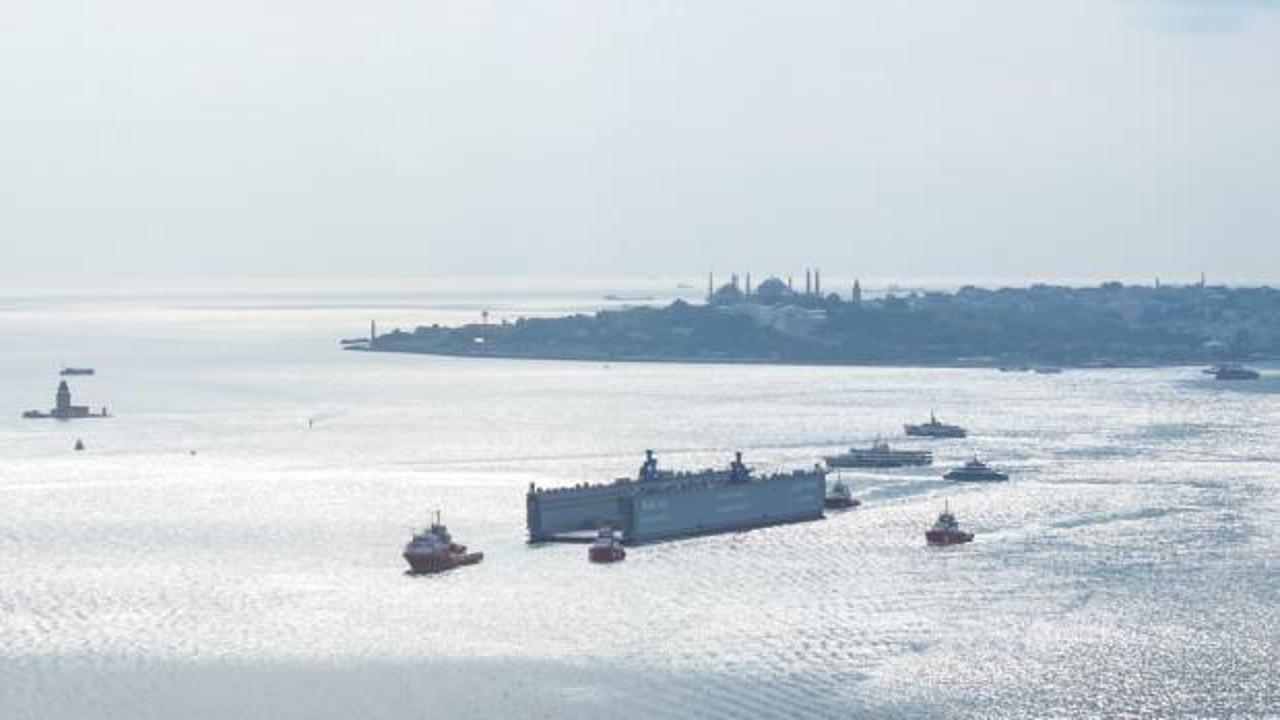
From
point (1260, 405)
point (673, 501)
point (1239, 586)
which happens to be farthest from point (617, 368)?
point (1239, 586)

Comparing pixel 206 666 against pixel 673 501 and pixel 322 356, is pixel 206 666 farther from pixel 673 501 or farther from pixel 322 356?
pixel 322 356

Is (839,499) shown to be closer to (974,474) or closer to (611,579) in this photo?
(974,474)

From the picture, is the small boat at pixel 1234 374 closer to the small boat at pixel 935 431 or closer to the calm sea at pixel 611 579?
the calm sea at pixel 611 579

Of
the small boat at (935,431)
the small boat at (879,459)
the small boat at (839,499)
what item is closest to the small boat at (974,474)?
the small boat at (879,459)

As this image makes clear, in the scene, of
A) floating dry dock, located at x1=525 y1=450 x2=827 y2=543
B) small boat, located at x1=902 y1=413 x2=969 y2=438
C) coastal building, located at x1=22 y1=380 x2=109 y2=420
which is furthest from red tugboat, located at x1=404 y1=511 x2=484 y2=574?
coastal building, located at x1=22 y1=380 x2=109 y2=420

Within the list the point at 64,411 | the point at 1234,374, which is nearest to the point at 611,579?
the point at 64,411

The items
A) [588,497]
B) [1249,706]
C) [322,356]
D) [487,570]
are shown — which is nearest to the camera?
[1249,706]

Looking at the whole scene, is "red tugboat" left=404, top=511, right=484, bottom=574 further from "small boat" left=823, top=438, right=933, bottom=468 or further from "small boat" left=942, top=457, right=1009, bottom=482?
"small boat" left=823, top=438, right=933, bottom=468
